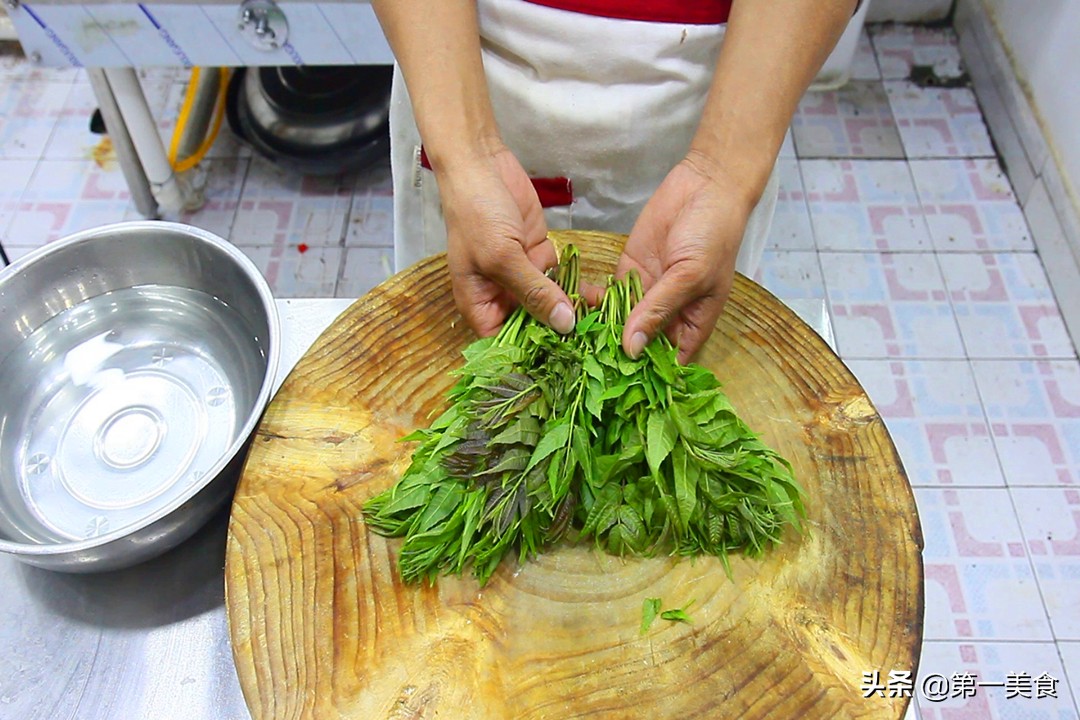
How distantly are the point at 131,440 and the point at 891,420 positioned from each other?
194 cm

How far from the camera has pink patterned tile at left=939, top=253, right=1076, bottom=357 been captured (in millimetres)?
2498

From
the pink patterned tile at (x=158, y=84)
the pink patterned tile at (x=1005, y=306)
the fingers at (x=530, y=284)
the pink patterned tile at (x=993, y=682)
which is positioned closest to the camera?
the fingers at (x=530, y=284)

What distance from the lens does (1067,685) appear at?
1950mm

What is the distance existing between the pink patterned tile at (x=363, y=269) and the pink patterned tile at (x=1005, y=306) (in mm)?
1753

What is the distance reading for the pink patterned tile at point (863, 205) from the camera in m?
2.75

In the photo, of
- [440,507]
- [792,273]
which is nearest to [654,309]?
[440,507]

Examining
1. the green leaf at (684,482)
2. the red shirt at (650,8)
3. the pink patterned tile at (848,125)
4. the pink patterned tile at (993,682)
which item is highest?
the pink patterned tile at (848,125)

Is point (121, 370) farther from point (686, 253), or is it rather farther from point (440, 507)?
point (686, 253)

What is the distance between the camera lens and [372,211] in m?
2.81

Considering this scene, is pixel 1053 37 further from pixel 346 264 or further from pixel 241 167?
pixel 241 167

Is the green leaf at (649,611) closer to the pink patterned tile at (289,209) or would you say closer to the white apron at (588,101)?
the white apron at (588,101)

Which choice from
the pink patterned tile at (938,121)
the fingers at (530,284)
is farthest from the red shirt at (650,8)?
the pink patterned tile at (938,121)

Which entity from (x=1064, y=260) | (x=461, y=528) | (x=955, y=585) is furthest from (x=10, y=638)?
(x=1064, y=260)

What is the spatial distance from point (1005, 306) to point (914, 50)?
1.25m
